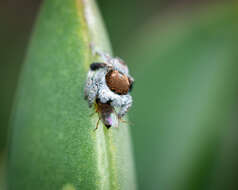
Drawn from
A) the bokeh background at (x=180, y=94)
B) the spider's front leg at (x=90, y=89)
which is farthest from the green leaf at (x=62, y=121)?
the bokeh background at (x=180, y=94)

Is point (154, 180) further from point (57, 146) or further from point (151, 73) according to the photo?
point (57, 146)

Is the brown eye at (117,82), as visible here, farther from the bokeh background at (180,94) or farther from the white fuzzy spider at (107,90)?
the bokeh background at (180,94)

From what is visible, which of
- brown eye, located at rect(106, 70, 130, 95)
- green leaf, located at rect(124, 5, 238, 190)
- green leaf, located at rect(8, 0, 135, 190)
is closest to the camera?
green leaf, located at rect(8, 0, 135, 190)

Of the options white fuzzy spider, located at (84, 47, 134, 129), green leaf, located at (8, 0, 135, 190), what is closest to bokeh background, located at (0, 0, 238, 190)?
green leaf, located at (8, 0, 135, 190)

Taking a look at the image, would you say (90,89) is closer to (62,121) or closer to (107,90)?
(107,90)

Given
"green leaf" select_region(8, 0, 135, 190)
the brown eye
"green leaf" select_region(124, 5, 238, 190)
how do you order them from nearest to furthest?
"green leaf" select_region(8, 0, 135, 190)
the brown eye
"green leaf" select_region(124, 5, 238, 190)

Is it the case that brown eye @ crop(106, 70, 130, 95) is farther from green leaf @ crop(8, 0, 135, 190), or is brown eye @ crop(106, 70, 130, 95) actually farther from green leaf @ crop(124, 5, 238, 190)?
green leaf @ crop(124, 5, 238, 190)

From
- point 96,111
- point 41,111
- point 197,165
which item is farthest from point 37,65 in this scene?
point 197,165
